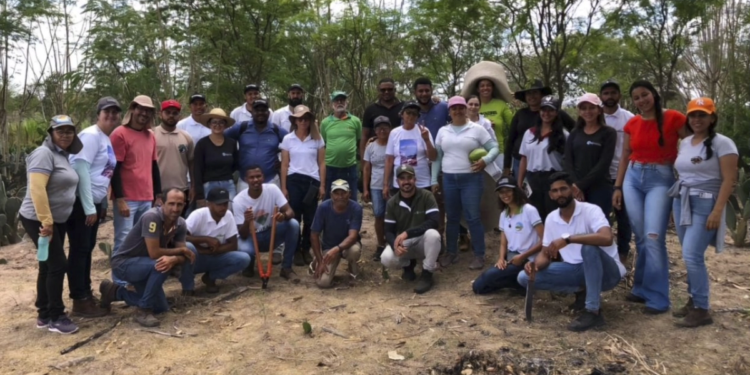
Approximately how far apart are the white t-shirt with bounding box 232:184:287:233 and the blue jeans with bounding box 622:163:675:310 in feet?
10.7

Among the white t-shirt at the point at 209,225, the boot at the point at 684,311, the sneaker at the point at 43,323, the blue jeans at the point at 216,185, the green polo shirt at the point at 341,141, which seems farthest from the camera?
the green polo shirt at the point at 341,141

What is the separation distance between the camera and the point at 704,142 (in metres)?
4.06

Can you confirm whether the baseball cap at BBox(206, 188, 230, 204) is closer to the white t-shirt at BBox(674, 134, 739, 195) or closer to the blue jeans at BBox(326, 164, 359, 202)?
the blue jeans at BBox(326, 164, 359, 202)

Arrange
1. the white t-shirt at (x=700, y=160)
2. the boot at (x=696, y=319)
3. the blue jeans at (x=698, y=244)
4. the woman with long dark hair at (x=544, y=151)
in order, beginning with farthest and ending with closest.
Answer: the woman with long dark hair at (x=544, y=151) → the boot at (x=696, y=319) → the blue jeans at (x=698, y=244) → the white t-shirt at (x=700, y=160)

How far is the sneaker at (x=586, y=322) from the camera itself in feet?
14.0

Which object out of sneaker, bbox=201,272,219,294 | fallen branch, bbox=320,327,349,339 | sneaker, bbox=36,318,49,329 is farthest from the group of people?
fallen branch, bbox=320,327,349,339

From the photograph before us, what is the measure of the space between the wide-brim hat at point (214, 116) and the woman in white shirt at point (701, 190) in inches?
167

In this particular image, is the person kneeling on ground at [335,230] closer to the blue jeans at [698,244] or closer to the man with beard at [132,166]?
the man with beard at [132,166]

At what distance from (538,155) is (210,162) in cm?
323

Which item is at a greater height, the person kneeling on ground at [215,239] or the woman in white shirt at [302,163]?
the woman in white shirt at [302,163]

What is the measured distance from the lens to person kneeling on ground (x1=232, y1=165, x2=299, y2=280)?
570 centimetres

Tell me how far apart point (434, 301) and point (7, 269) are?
16.4ft

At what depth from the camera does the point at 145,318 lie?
4605 mm

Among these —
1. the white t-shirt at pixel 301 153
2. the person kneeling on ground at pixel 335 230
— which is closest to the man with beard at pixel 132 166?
the white t-shirt at pixel 301 153
